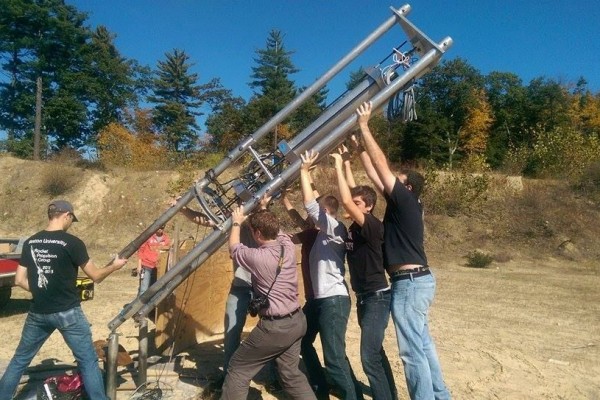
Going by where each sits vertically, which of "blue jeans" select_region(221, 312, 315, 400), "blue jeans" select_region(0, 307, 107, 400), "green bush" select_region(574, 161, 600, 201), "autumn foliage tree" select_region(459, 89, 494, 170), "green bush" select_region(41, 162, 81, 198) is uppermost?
"green bush" select_region(41, 162, 81, 198)

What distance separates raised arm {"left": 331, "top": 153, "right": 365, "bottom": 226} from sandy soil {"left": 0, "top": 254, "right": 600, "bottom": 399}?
7.00ft

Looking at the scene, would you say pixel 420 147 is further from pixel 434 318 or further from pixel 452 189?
pixel 434 318

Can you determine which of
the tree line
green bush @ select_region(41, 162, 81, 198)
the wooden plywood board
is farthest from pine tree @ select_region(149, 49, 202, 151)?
the wooden plywood board

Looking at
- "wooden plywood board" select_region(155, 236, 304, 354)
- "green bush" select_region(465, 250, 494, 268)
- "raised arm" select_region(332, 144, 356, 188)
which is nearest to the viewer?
"raised arm" select_region(332, 144, 356, 188)

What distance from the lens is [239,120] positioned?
1641 inches

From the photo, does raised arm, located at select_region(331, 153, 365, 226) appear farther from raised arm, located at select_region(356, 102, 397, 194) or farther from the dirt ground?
the dirt ground

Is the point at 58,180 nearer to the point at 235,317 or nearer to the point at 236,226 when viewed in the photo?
the point at 235,317

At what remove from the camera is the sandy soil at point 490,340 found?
220 inches

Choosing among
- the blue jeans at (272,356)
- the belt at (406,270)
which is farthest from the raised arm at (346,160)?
the blue jeans at (272,356)

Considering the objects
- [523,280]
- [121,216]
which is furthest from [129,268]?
[523,280]

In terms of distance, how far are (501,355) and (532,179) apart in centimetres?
2536

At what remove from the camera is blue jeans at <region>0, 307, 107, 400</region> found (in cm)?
400

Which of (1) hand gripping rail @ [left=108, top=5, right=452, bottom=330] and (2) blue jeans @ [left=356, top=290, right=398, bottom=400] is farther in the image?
(2) blue jeans @ [left=356, top=290, right=398, bottom=400]

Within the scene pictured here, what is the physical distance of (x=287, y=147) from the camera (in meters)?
3.96
